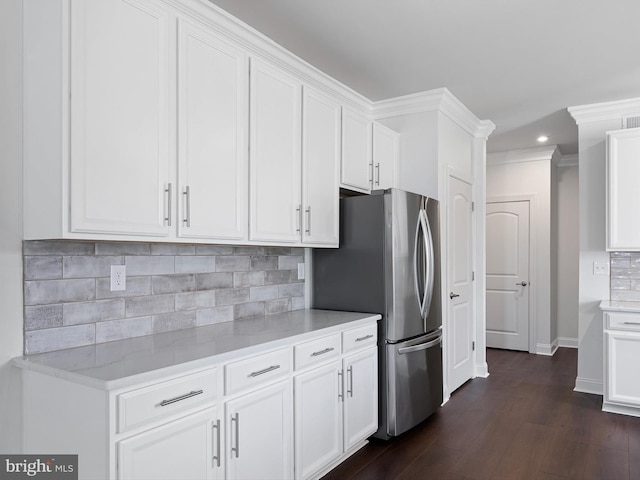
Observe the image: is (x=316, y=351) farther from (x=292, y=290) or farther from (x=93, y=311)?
(x=93, y=311)

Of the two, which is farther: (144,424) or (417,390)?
(417,390)

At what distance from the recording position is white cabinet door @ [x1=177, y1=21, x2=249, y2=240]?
83.0 inches

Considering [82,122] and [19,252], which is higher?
[82,122]

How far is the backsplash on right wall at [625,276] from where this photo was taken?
408 centimetres

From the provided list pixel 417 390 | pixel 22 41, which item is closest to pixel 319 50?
pixel 22 41

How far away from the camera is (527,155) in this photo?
5.91m

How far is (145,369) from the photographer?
1.62 metres

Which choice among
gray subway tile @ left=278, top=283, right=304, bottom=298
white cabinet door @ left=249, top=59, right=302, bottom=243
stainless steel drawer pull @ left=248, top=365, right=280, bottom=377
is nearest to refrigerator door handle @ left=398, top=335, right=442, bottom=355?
gray subway tile @ left=278, top=283, right=304, bottom=298

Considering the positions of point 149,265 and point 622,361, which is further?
point 622,361

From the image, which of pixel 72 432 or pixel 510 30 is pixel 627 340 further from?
A: pixel 72 432

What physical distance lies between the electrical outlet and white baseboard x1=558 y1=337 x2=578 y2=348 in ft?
19.6

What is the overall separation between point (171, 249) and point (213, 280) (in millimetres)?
347

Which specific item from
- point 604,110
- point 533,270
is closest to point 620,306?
point 604,110

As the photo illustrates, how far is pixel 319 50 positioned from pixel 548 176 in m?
4.01
